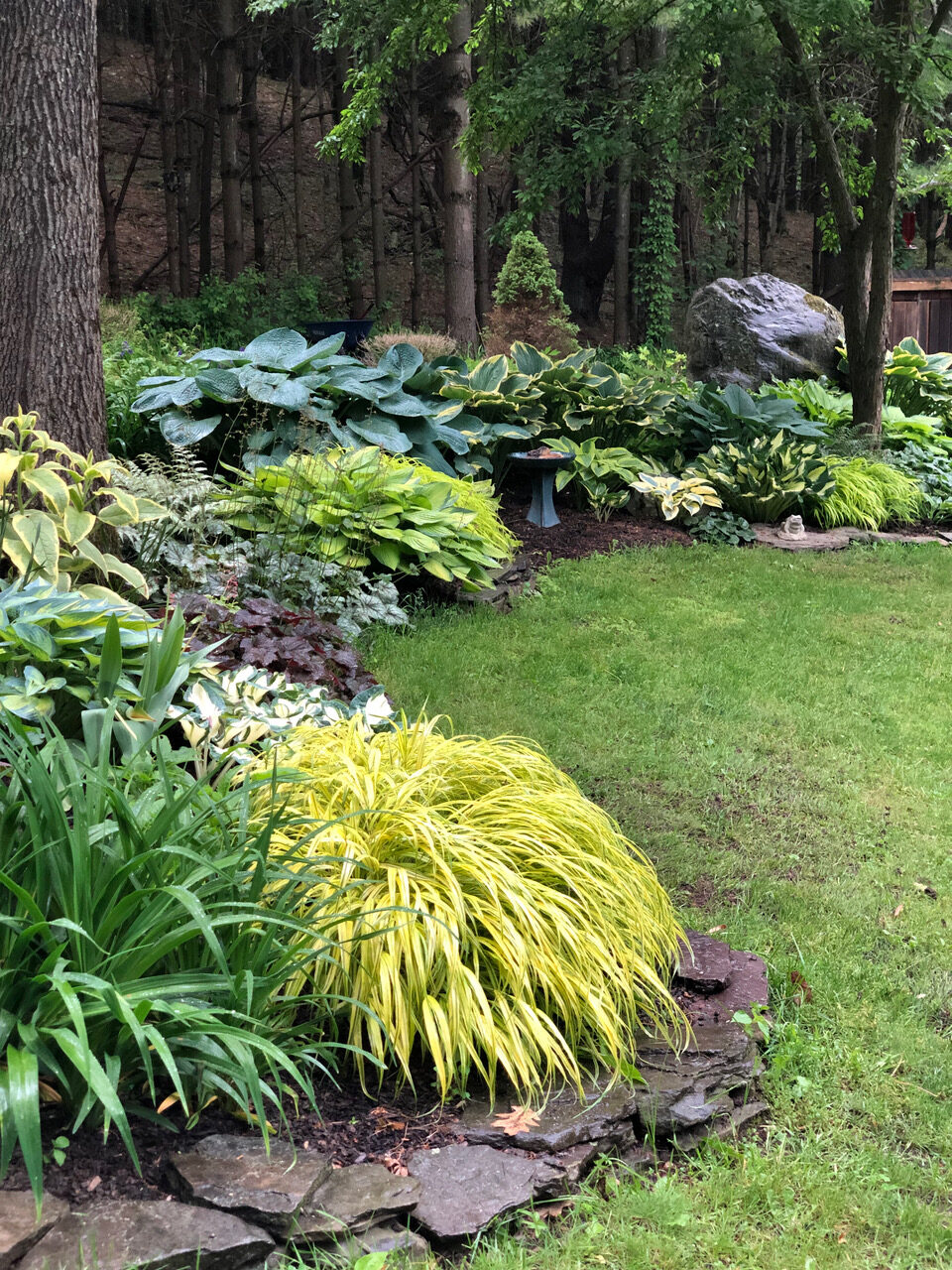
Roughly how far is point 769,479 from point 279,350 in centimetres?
370

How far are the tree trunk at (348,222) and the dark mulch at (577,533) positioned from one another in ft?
35.8

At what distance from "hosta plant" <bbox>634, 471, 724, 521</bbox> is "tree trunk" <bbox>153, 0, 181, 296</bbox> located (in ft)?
35.3

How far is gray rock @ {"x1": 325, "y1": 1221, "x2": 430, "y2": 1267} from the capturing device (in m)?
1.76

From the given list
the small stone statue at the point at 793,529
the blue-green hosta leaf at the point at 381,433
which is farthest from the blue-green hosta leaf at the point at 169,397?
the small stone statue at the point at 793,529

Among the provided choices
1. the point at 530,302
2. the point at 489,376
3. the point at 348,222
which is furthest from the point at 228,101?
the point at 489,376

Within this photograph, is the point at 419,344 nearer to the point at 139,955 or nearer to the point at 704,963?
the point at 704,963

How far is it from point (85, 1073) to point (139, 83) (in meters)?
24.0

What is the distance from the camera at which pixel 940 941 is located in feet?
9.78

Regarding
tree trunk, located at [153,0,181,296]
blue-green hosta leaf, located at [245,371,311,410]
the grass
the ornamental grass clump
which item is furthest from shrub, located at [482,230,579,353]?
the ornamental grass clump

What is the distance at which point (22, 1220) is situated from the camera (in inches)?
63.1

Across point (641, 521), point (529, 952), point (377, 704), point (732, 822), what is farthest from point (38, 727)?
point (641, 521)

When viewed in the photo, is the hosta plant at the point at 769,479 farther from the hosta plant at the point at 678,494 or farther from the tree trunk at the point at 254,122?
the tree trunk at the point at 254,122

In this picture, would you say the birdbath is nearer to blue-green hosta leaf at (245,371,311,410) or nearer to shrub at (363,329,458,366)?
blue-green hosta leaf at (245,371,311,410)

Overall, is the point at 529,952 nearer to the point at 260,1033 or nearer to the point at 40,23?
the point at 260,1033
